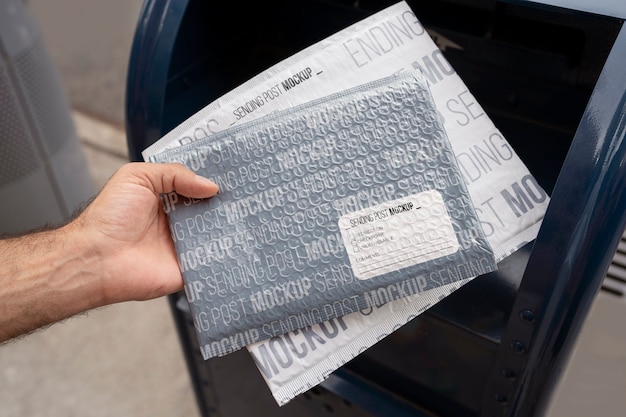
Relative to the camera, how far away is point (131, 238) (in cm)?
85

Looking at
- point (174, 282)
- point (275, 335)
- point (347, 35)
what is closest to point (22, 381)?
point (174, 282)

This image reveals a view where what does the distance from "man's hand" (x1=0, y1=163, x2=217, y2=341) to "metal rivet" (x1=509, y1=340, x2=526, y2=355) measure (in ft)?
1.46

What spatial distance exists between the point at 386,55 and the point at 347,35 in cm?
6

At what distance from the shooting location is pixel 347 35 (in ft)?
2.65

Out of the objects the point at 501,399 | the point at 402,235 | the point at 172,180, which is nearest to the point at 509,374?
the point at 501,399

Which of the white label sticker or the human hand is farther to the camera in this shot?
the human hand

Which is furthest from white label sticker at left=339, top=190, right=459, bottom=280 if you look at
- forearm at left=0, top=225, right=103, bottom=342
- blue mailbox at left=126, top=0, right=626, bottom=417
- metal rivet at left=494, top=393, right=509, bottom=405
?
forearm at left=0, top=225, right=103, bottom=342

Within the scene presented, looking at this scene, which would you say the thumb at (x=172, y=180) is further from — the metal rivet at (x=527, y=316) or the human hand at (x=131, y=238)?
the metal rivet at (x=527, y=316)

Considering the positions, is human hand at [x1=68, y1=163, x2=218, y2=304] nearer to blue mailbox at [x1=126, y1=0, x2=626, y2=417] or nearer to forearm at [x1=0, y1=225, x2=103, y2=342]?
forearm at [x1=0, y1=225, x2=103, y2=342]

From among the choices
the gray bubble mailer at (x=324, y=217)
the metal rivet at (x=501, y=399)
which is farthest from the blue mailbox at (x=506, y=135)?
the gray bubble mailer at (x=324, y=217)

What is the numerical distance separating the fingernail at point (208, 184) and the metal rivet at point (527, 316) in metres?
0.40

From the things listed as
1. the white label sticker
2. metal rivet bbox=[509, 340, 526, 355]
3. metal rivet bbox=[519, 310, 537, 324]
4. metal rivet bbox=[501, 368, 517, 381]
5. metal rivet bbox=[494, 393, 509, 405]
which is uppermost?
the white label sticker

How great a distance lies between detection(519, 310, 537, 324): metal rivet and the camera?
28.0 inches

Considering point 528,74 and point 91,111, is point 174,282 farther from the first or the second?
point 91,111
